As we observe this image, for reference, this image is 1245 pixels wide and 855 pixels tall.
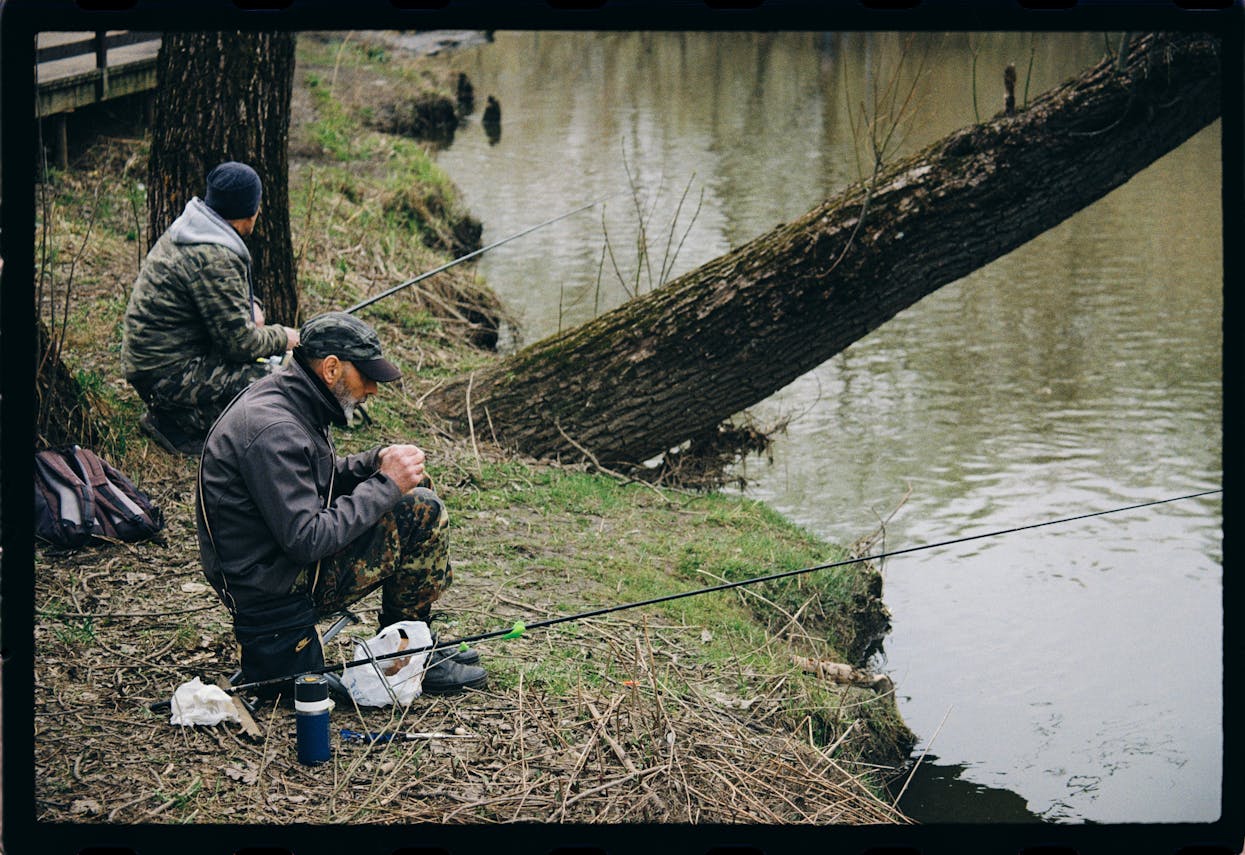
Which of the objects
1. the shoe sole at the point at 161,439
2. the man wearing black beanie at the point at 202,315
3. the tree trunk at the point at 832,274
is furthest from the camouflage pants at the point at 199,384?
the tree trunk at the point at 832,274

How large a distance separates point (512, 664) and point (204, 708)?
0.92 meters

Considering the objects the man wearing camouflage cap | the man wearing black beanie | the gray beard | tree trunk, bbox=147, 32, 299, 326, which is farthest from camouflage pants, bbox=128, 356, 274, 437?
the gray beard

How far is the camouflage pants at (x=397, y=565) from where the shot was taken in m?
3.53

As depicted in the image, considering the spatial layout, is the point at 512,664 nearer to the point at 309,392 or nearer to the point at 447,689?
the point at 447,689

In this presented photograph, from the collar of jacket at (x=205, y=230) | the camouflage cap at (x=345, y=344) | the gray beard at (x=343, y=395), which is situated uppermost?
the collar of jacket at (x=205, y=230)

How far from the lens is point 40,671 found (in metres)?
3.69

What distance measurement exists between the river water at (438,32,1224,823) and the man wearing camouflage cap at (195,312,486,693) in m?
2.08

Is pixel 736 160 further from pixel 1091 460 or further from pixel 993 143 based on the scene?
pixel 993 143

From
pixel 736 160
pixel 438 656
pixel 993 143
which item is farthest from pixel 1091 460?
pixel 736 160

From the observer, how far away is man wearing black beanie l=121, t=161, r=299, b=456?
456 centimetres

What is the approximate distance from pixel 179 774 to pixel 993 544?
4304mm

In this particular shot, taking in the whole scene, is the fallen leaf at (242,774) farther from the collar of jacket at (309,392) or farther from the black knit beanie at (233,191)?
the black knit beanie at (233,191)

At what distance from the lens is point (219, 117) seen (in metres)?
5.58

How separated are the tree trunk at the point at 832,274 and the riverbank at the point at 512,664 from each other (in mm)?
274
